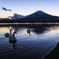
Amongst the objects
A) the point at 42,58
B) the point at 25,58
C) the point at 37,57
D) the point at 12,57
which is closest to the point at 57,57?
the point at 42,58

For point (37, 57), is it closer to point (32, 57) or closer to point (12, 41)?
point (32, 57)

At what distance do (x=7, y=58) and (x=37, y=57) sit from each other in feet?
9.88

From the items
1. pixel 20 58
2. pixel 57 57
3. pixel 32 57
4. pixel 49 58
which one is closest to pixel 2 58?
pixel 20 58

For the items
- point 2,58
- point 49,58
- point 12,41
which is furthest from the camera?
point 12,41

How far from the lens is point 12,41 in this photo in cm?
1376

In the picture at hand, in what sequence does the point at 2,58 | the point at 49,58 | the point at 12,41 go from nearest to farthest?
the point at 49,58 < the point at 2,58 < the point at 12,41

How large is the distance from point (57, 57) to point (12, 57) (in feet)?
14.5

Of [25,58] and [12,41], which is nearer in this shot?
[25,58]

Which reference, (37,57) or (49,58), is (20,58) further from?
(49,58)

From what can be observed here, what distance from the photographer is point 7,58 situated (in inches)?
324

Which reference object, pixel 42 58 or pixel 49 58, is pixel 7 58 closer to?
pixel 42 58

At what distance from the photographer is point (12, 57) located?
8.44 m

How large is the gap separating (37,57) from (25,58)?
4.08 ft

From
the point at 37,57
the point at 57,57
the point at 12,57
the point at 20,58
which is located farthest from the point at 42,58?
the point at 12,57
